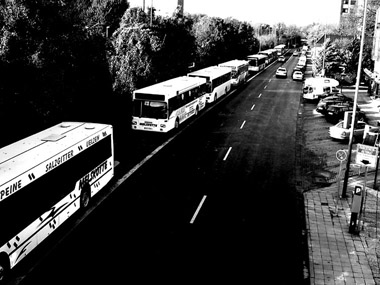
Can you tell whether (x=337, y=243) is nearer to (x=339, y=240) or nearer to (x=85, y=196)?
(x=339, y=240)

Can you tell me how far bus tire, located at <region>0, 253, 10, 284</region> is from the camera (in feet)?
33.2

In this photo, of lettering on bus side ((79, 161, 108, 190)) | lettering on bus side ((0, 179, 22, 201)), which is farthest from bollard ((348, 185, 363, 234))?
lettering on bus side ((0, 179, 22, 201))

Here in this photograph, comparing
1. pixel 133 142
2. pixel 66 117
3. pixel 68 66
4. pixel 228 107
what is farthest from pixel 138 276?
pixel 228 107

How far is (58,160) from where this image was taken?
12727 mm

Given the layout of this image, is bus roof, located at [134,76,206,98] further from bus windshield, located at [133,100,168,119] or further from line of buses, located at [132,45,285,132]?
bus windshield, located at [133,100,168,119]

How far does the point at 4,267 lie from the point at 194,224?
5960mm

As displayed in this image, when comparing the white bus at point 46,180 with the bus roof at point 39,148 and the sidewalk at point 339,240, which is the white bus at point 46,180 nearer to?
the bus roof at point 39,148

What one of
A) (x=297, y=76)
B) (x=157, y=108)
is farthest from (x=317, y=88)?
(x=157, y=108)

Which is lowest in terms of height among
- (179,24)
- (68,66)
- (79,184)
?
(79,184)

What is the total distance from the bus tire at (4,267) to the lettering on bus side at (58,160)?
2.74 meters

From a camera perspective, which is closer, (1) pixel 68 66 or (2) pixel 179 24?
(1) pixel 68 66

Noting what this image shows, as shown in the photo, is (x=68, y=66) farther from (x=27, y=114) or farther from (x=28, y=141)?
(x=28, y=141)

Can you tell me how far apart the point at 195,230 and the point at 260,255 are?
2.34 meters

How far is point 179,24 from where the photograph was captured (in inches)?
1449
